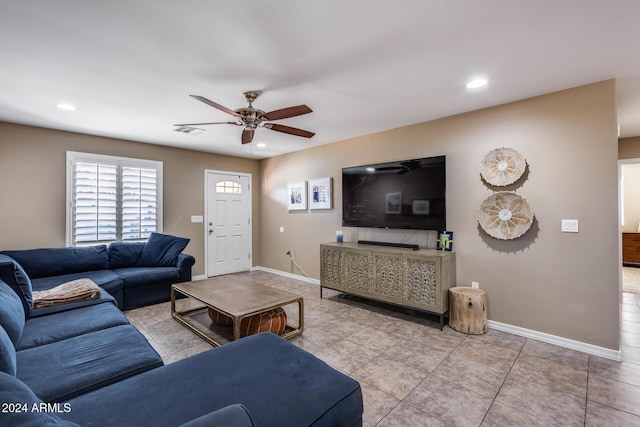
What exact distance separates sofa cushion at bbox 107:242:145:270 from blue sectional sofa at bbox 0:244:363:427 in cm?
223

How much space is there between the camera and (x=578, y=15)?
68.2 inches

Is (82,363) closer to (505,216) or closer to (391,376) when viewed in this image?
(391,376)

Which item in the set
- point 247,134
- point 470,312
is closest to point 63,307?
point 247,134

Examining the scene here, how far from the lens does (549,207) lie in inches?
112

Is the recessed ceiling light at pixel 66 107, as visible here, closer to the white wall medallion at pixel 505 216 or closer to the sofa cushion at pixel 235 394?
the sofa cushion at pixel 235 394

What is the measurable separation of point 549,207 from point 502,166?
589mm

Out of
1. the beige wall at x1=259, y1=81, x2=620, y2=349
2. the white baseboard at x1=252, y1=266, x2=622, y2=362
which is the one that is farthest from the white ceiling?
the white baseboard at x1=252, y1=266, x2=622, y2=362

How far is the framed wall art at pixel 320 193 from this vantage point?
4883 millimetres

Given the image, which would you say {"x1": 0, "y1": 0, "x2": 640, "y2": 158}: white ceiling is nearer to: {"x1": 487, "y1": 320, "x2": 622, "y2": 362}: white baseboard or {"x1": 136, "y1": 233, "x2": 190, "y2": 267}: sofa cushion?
{"x1": 136, "y1": 233, "x2": 190, "y2": 267}: sofa cushion

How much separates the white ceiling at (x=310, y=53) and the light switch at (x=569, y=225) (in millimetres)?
1256

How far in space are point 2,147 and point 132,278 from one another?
7.66 ft

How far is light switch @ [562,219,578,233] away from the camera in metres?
2.70

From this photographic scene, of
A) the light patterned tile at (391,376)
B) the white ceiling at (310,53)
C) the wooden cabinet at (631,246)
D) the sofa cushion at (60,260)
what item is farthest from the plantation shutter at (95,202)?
the wooden cabinet at (631,246)

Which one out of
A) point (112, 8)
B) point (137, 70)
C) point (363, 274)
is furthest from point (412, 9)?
point (363, 274)
